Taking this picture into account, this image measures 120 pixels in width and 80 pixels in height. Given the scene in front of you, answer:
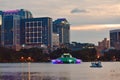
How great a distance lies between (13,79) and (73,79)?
31.6 ft

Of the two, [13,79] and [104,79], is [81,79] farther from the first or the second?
[13,79]

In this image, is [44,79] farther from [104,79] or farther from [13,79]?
[104,79]

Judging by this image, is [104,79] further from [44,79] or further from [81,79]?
[44,79]

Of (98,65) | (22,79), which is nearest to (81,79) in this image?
(22,79)

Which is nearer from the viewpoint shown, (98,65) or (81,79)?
(81,79)

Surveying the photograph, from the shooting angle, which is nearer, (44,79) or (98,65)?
(44,79)

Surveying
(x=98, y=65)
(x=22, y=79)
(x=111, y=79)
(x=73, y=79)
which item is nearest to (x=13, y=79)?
(x=22, y=79)

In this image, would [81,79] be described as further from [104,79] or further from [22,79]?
[22,79]

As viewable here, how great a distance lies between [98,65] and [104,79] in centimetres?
8418

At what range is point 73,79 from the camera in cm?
7506

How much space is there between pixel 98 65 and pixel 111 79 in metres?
84.2

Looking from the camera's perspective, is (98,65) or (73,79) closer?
(73,79)

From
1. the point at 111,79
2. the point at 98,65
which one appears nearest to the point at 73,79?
the point at 111,79

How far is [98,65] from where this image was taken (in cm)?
15638
